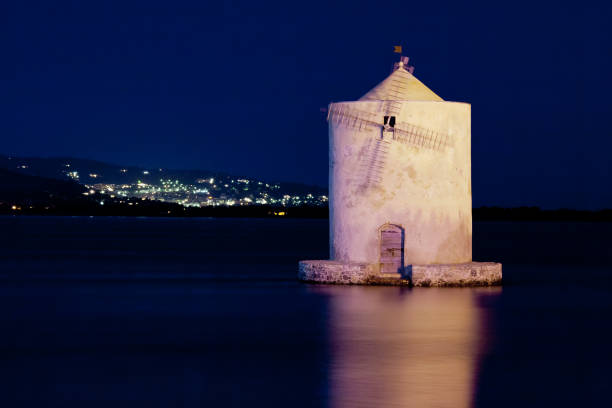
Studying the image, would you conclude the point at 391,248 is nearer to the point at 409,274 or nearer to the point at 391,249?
the point at 391,249

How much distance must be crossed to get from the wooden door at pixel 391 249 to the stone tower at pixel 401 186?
0.02 meters

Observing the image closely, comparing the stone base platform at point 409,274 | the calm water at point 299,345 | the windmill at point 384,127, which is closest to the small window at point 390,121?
the windmill at point 384,127

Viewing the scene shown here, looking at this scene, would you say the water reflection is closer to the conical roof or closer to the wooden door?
the wooden door

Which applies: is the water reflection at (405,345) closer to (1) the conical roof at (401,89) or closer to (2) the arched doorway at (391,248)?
(2) the arched doorway at (391,248)

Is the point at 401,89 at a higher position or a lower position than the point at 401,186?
higher

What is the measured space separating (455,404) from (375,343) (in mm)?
4143

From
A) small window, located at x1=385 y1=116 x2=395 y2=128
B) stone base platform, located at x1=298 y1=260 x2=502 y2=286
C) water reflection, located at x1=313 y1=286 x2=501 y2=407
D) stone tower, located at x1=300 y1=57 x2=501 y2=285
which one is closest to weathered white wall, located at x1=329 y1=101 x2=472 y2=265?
stone tower, located at x1=300 y1=57 x2=501 y2=285

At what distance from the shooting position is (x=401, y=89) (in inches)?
867

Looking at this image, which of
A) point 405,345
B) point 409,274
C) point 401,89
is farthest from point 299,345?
point 401,89

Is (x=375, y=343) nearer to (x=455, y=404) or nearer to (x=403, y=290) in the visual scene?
(x=455, y=404)

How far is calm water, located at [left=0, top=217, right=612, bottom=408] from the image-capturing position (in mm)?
10516

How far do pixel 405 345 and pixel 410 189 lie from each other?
26.5 feet

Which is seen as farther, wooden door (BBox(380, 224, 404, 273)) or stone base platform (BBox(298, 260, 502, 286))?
wooden door (BBox(380, 224, 404, 273))

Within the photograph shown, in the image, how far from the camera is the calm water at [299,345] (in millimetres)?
10516
